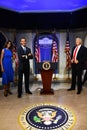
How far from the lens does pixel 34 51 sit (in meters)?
7.67

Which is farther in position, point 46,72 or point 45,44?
point 45,44

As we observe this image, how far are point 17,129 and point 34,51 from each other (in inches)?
167

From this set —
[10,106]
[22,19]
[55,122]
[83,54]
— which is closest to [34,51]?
[22,19]

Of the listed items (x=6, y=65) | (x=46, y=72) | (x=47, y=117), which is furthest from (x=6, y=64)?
(x=47, y=117)

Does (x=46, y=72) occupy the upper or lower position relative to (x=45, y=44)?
lower

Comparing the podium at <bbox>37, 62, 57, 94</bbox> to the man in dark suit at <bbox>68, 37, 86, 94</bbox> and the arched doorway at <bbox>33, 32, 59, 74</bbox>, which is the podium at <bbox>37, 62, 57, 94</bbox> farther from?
the arched doorway at <bbox>33, 32, 59, 74</bbox>

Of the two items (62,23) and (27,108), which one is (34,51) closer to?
(62,23)

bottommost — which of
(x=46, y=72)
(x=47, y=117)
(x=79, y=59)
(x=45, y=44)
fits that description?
(x=47, y=117)

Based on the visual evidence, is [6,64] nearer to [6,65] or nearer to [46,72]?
[6,65]

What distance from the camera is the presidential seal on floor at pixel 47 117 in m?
3.95

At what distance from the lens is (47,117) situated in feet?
14.2

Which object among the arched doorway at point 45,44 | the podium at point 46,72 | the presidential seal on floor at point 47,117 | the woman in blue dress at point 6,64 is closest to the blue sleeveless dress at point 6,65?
the woman in blue dress at point 6,64

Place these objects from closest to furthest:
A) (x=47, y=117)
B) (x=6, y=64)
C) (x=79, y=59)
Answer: (x=47, y=117) → (x=6, y=64) → (x=79, y=59)

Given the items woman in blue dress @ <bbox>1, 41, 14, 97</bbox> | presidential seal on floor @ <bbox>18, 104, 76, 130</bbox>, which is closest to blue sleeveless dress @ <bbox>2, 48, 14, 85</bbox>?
woman in blue dress @ <bbox>1, 41, 14, 97</bbox>
